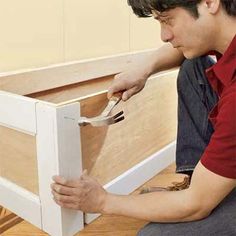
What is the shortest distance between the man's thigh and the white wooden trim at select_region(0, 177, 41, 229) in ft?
0.90

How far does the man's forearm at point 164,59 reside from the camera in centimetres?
100

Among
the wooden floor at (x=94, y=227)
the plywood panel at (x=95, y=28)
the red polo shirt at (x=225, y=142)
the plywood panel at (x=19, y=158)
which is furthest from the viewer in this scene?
the plywood panel at (x=95, y=28)

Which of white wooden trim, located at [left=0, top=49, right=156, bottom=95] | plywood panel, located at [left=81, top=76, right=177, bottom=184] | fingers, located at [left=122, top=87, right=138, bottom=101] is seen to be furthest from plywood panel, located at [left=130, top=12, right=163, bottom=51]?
fingers, located at [left=122, top=87, right=138, bottom=101]

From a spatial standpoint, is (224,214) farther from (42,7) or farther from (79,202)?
(42,7)

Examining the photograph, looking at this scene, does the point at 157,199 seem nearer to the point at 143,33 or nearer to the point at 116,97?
the point at 116,97

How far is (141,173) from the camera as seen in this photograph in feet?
3.75

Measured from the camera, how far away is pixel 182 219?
2.31 ft

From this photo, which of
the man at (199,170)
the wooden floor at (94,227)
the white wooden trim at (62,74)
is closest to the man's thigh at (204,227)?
the man at (199,170)

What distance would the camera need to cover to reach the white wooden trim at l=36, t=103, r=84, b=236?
2.47ft

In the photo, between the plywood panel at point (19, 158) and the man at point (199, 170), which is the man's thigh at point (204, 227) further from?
the plywood panel at point (19, 158)

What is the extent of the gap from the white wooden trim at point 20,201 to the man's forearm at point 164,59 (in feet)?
1.45

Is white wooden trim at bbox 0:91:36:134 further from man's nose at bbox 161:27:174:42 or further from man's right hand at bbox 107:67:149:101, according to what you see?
man's nose at bbox 161:27:174:42

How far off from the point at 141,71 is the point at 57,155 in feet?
1.09

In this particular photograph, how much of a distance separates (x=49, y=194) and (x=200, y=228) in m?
0.33
